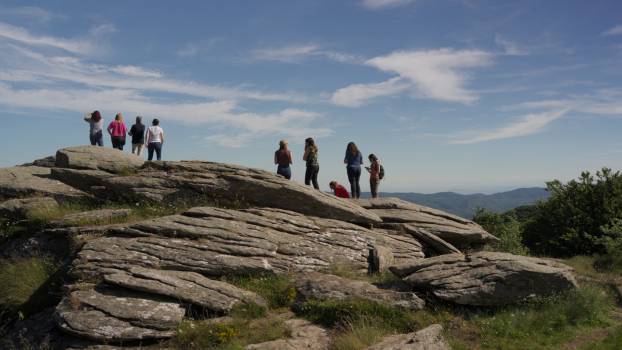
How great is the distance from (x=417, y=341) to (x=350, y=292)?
10.7 ft

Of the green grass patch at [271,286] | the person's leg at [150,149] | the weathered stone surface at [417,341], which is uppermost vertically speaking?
the person's leg at [150,149]

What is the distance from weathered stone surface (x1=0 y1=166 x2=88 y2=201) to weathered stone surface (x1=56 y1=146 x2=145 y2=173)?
1298 mm

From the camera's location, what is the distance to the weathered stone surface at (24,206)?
65.7 ft

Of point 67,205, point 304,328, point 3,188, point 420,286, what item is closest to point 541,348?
point 420,286

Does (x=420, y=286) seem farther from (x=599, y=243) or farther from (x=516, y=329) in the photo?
(x=599, y=243)

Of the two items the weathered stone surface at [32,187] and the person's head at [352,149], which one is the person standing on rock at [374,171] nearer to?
the person's head at [352,149]

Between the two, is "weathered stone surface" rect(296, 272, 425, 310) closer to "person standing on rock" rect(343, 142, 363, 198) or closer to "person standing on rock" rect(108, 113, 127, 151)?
"person standing on rock" rect(343, 142, 363, 198)

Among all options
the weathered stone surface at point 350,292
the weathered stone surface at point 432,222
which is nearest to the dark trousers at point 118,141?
the weathered stone surface at point 432,222

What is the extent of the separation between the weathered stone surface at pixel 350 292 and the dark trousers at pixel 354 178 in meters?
11.0

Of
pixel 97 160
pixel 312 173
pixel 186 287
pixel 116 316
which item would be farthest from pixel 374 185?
pixel 116 316

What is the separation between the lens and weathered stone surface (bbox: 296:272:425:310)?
14.0m

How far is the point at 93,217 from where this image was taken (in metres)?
18.4

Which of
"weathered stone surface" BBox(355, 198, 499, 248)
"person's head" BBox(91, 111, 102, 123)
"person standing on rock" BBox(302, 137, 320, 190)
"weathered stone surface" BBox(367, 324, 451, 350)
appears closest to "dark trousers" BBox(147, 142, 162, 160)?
"person's head" BBox(91, 111, 102, 123)

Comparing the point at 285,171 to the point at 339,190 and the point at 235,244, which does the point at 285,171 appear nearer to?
the point at 339,190
